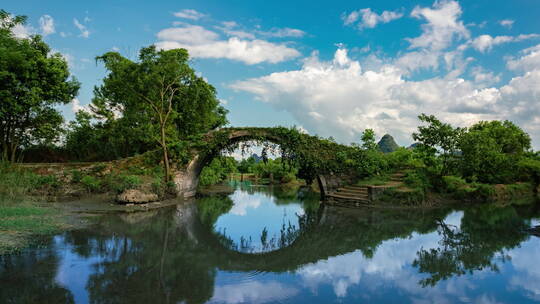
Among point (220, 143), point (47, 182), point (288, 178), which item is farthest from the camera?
point (288, 178)

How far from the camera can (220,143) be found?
59.5ft

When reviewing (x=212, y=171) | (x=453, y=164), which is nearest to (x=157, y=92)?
(x=212, y=171)

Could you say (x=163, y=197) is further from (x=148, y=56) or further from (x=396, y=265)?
(x=396, y=265)

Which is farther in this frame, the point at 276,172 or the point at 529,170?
the point at 276,172

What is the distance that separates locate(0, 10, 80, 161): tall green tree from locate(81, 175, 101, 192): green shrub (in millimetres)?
4387

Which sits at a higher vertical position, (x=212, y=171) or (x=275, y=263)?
(x=212, y=171)

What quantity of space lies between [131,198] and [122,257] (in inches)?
314

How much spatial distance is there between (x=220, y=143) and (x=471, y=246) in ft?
43.5

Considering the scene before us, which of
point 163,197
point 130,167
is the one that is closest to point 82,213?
point 163,197

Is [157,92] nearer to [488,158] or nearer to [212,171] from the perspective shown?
[212,171]

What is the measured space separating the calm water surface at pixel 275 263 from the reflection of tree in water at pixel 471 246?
0.03m

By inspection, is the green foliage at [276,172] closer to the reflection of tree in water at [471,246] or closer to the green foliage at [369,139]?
the green foliage at [369,139]

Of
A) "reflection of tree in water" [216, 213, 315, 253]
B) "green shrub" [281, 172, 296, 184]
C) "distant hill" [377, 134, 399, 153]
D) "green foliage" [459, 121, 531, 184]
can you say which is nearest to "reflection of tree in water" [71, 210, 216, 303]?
"reflection of tree in water" [216, 213, 315, 253]

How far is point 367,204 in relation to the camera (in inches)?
644
